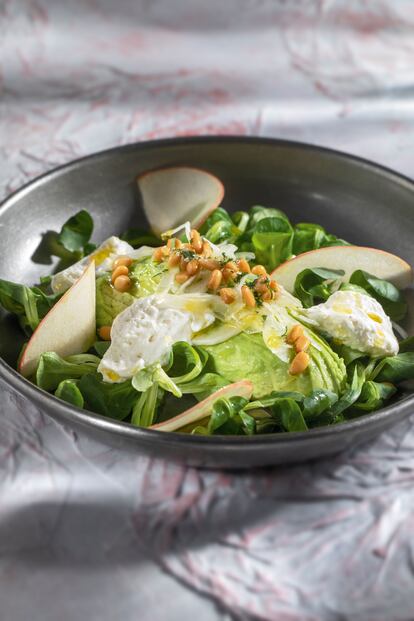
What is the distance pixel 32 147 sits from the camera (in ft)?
13.8

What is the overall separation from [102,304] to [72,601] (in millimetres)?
998

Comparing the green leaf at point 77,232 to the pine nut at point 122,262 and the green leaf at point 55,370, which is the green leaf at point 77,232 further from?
the green leaf at point 55,370

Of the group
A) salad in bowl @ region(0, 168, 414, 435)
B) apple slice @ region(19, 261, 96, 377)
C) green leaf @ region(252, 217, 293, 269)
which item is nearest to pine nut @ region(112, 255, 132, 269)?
salad in bowl @ region(0, 168, 414, 435)

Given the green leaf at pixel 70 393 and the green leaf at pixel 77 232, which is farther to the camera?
the green leaf at pixel 77 232

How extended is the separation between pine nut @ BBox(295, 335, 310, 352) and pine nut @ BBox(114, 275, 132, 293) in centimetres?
61

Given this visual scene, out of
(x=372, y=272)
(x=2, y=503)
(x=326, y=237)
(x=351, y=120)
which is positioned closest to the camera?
(x=2, y=503)

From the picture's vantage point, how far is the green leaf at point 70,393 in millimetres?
2268

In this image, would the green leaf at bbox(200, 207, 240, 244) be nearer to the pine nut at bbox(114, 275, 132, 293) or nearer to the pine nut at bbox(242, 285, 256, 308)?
the pine nut at bbox(114, 275, 132, 293)

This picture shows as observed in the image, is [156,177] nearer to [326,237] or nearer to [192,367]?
[326,237]

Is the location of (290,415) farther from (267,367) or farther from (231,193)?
(231,193)

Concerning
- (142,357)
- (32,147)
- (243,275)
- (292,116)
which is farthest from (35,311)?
→ (292,116)

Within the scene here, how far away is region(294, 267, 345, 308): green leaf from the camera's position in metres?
2.68

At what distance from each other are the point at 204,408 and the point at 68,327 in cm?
55

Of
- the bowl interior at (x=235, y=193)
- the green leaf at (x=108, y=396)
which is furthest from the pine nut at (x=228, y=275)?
the bowl interior at (x=235, y=193)
